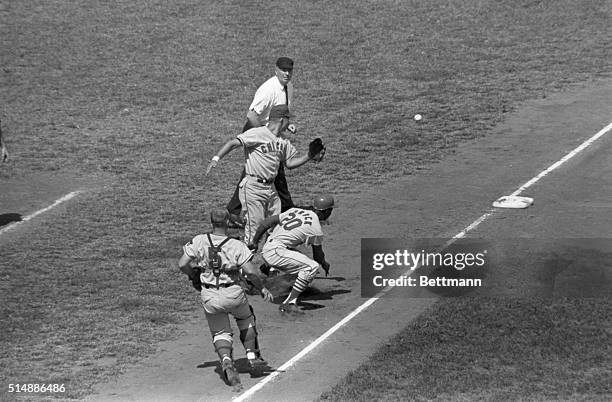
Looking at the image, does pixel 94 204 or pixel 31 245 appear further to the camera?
pixel 94 204

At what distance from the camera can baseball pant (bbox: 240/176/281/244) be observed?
15.5 metres

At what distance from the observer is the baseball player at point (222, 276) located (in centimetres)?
1256

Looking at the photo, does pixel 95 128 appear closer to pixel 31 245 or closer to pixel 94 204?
pixel 94 204

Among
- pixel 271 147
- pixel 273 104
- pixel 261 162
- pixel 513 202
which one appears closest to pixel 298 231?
pixel 261 162

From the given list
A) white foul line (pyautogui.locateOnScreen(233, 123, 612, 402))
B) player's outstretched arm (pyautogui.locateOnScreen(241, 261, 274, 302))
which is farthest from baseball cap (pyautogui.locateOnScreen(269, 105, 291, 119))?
player's outstretched arm (pyautogui.locateOnScreen(241, 261, 274, 302))

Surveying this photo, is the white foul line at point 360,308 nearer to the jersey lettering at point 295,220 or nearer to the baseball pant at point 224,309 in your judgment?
the baseball pant at point 224,309

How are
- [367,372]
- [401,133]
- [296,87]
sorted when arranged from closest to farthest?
1. [367,372]
2. [401,133]
3. [296,87]

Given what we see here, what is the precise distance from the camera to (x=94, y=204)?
66.2ft

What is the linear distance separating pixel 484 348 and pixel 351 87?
13.5 metres

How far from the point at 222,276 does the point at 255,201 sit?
3.06 m

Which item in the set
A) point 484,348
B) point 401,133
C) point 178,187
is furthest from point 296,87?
point 484,348

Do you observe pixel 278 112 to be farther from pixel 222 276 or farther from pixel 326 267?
pixel 222 276

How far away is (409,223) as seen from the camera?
18.3m

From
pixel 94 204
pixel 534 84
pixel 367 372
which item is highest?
pixel 534 84
